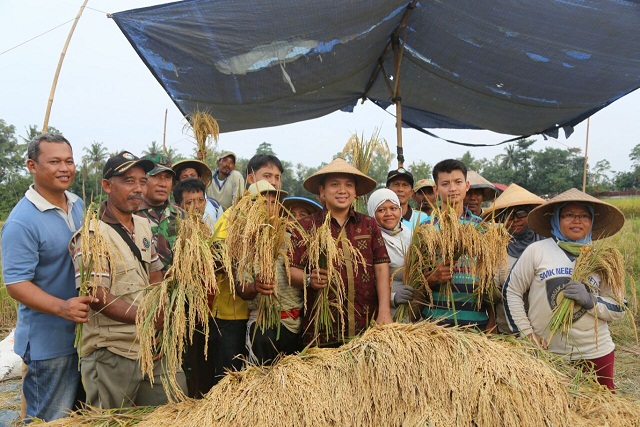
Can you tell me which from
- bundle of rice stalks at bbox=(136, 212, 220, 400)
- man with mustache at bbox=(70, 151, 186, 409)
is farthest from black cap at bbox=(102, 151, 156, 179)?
bundle of rice stalks at bbox=(136, 212, 220, 400)

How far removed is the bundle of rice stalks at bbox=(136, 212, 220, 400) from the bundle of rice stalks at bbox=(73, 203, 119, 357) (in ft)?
0.76

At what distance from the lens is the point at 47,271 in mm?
2285

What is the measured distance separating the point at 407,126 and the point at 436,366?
6.13m

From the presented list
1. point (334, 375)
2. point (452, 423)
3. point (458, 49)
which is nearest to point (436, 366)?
point (452, 423)

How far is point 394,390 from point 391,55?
4662mm

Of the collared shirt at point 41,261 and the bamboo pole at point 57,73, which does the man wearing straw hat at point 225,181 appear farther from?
the collared shirt at point 41,261

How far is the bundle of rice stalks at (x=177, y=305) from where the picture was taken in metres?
2.05

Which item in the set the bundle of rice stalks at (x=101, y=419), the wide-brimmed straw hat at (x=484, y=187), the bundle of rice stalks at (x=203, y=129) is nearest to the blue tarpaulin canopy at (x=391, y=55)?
the bundle of rice stalks at (x=203, y=129)

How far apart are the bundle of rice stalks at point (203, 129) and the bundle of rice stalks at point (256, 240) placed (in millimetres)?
3266

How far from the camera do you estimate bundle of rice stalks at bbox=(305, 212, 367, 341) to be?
2.34 metres

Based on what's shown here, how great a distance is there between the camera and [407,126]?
7637mm

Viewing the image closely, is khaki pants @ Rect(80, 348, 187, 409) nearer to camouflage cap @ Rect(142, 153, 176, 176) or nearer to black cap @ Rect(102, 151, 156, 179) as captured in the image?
black cap @ Rect(102, 151, 156, 179)

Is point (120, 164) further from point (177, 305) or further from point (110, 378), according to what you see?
point (110, 378)

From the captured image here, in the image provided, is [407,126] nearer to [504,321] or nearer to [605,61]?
[605,61]
